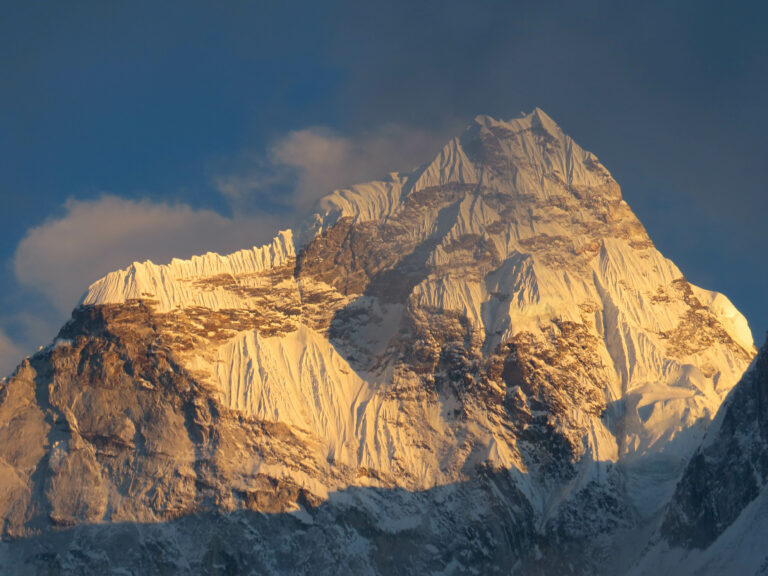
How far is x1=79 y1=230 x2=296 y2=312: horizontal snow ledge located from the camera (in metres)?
176

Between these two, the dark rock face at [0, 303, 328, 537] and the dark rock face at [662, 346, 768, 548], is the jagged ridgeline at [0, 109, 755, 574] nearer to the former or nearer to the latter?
the dark rock face at [0, 303, 328, 537]

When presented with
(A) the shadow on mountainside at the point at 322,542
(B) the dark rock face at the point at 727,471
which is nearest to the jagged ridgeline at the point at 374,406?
(A) the shadow on mountainside at the point at 322,542

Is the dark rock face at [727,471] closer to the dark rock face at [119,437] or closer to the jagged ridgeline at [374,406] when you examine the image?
the jagged ridgeline at [374,406]

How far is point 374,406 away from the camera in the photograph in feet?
570

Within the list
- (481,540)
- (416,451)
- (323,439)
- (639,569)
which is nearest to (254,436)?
(323,439)

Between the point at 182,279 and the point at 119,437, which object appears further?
the point at 182,279

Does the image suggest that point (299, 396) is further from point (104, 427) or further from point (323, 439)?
point (104, 427)

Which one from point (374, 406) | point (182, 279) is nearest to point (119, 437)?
point (182, 279)

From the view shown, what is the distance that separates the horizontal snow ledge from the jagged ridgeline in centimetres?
41

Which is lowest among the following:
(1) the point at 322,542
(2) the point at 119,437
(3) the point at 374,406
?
(1) the point at 322,542

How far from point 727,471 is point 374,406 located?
51635mm

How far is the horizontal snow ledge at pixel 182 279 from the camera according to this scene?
176 meters

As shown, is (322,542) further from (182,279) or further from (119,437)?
(182,279)

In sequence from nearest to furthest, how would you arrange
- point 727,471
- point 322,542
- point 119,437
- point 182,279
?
Answer: point 727,471 < point 322,542 < point 119,437 < point 182,279
